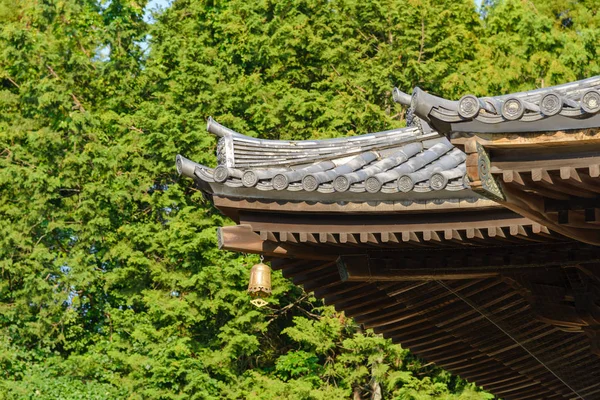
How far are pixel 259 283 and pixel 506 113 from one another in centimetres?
300

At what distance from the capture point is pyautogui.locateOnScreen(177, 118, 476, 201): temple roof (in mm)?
5051

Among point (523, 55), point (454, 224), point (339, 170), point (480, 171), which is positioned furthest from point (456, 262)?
point (523, 55)

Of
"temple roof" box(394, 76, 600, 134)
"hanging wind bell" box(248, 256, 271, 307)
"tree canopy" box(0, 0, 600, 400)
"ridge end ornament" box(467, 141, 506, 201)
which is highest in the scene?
"tree canopy" box(0, 0, 600, 400)

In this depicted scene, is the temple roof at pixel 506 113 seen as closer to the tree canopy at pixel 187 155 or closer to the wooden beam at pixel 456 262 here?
the wooden beam at pixel 456 262

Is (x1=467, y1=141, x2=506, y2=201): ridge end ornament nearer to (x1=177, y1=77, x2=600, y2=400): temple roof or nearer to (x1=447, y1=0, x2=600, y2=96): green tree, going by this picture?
(x1=177, y1=77, x2=600, y2=400): temple roof

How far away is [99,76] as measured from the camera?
22250 mm

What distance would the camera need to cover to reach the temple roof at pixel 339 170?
5.05 m

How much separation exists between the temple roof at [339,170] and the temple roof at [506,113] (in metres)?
0.94

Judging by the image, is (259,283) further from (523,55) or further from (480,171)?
(523,55)

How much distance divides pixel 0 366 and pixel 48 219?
2.86m

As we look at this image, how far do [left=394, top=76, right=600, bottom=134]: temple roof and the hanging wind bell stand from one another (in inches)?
109

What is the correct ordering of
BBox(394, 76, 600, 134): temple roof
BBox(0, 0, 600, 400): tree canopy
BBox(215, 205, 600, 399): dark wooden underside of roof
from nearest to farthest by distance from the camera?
BBox(394, 76, 600, 134): temple roof → BBox(215, 205, 600, 399): dark wooden underside of roof → BBox(0, 0, 600, 400): tree canopy

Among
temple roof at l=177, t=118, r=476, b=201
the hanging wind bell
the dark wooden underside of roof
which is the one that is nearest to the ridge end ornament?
Result: temple roof at l=177, t=118, r=476, b=201

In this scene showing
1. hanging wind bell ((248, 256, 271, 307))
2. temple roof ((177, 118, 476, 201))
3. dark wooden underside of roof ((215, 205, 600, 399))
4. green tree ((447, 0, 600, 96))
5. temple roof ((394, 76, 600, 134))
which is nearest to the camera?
temple roof ((394, 76, 600, 134))
